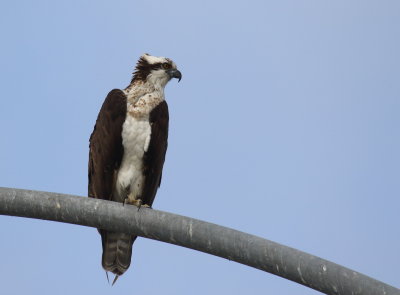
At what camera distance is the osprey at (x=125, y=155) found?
7246 mm

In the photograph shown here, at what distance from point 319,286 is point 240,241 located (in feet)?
1.79

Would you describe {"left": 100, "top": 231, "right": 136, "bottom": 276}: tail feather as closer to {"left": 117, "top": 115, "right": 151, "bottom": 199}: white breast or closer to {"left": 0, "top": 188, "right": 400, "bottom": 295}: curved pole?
{"left": 117, "top": 115, "right": 151, "bottom": 199}: white breast

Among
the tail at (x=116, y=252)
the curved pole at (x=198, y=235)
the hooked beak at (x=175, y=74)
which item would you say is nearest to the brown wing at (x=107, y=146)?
the tail at (x=116, y=252)

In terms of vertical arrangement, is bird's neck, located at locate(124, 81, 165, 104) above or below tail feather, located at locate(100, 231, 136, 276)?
above

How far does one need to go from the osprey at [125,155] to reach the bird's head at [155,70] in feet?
1.73

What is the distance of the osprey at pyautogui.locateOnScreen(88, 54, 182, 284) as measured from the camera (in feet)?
23.8

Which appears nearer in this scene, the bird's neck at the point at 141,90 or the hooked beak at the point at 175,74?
the bird's neck at the point at 141,90

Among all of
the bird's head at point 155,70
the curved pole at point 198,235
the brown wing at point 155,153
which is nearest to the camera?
the curved pole at point 198,235

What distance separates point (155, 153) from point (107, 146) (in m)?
0.47

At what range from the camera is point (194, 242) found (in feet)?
14.7

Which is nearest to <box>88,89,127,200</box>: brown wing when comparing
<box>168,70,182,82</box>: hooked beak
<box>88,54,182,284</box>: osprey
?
<box>88,54,182,284</box>: osprey

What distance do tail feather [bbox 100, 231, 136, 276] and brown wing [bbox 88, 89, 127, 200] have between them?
42cm

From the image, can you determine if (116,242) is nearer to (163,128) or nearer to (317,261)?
(163,128)

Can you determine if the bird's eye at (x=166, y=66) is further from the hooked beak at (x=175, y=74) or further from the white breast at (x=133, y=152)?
the white breast at (x=133, y=152)
